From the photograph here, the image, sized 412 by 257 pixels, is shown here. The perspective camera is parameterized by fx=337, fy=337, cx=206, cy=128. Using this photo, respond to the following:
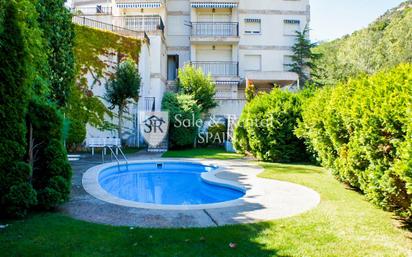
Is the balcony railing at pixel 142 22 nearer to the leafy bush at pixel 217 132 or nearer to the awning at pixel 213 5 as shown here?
the awning at pixel 213 5

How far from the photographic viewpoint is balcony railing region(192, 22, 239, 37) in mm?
30489

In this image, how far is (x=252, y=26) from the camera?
1275 inches

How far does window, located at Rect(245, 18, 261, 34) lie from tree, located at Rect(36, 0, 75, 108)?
23405mm

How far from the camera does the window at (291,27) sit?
32.4 metres

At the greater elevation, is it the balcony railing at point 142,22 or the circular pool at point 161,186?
the balcony railing at point 142,22

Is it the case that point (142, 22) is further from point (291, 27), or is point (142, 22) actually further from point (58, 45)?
point (58, 45)

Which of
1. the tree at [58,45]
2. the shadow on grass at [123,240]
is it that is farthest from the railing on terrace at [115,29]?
the shadow on grass at [123,240]

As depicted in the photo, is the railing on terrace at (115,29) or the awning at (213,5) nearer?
the railing on terrace at (115,29)

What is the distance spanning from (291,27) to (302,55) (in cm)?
318

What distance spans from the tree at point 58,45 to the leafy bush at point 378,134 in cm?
813

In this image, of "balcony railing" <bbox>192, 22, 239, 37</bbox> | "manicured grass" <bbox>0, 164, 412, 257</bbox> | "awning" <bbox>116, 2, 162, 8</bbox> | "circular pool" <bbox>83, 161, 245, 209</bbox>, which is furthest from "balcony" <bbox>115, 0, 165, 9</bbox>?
"manicured grass" <bbox>0, 164, 412, 257</bbox>

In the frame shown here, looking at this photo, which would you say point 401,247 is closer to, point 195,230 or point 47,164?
point 195,230

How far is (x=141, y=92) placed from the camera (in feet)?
74.5

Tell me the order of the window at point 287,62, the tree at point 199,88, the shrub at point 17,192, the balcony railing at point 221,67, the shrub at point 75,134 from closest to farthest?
the shrub at point 17,192, the shrub at point 75,134, the tree at point 199,88, the balcony railing at point 221,67, the window at point 287,62
